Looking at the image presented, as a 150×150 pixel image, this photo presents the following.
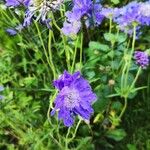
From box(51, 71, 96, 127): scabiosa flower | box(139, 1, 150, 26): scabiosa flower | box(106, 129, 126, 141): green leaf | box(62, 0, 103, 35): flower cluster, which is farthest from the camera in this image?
box(106, 129, 126, 141): green leaf

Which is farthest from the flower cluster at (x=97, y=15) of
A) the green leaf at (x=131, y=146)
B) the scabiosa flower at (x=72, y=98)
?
the green leaf at (x=131, y=146)

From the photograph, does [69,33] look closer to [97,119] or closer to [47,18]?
[47,18]

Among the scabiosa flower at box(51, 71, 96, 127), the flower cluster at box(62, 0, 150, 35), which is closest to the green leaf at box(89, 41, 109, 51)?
the flower cluster at box(62, 0, 150, 35)

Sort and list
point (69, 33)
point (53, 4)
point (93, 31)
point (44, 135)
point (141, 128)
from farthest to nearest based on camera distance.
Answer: point (93, 31) → point (141, 128) → point (44, 135) → point (69, 33) → point (53, 4)

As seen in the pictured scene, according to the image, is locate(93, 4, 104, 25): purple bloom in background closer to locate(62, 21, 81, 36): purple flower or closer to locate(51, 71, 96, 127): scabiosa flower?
locate(62, 21, 81, 36): purple flower

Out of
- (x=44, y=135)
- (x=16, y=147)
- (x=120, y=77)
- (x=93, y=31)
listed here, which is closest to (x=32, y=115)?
(x=44, y=135)

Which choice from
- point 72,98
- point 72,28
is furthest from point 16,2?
point 72,98

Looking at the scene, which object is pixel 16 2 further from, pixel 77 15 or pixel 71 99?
pixel 71 99

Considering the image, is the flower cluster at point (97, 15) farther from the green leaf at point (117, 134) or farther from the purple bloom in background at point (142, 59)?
the green leaf at point (117, 134)
